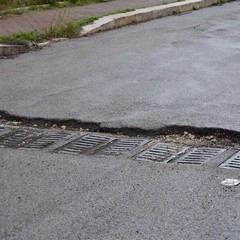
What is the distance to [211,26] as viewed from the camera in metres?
14.2

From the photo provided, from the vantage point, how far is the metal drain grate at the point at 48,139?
20.0 ft

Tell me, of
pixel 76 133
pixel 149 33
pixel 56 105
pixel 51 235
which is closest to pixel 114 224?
pixel 51 235

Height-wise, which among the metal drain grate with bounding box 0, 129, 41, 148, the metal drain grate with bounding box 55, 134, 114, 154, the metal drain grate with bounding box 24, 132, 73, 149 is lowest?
the metal drain grate with bounding box 55, 134, 114, 154

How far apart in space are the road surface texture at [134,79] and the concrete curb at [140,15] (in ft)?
1.21

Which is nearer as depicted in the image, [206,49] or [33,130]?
[33,130]

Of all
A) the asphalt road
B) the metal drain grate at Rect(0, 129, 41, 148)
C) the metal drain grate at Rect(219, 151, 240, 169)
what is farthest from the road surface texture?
the asphalt road

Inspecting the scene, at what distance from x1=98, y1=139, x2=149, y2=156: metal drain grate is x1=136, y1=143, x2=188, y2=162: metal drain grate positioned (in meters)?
0.18

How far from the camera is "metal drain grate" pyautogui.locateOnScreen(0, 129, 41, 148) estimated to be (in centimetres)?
619

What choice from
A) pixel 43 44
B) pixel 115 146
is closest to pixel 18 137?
pixel 115 146

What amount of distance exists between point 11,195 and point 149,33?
9.06 metres

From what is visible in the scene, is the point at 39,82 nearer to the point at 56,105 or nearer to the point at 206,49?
the point at 56,105

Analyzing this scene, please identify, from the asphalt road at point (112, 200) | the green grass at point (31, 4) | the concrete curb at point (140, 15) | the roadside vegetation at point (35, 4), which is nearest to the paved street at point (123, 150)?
the asphalt road at point (112, 200)

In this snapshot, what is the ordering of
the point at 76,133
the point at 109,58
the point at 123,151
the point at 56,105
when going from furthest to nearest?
the point at 109,58
the point at 56,105
the point at 76,133
the point at 123,151

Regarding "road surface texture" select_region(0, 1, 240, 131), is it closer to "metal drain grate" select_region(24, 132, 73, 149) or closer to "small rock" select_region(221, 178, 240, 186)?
"metal drain grate" select_region(24, 132, 73, 149)
